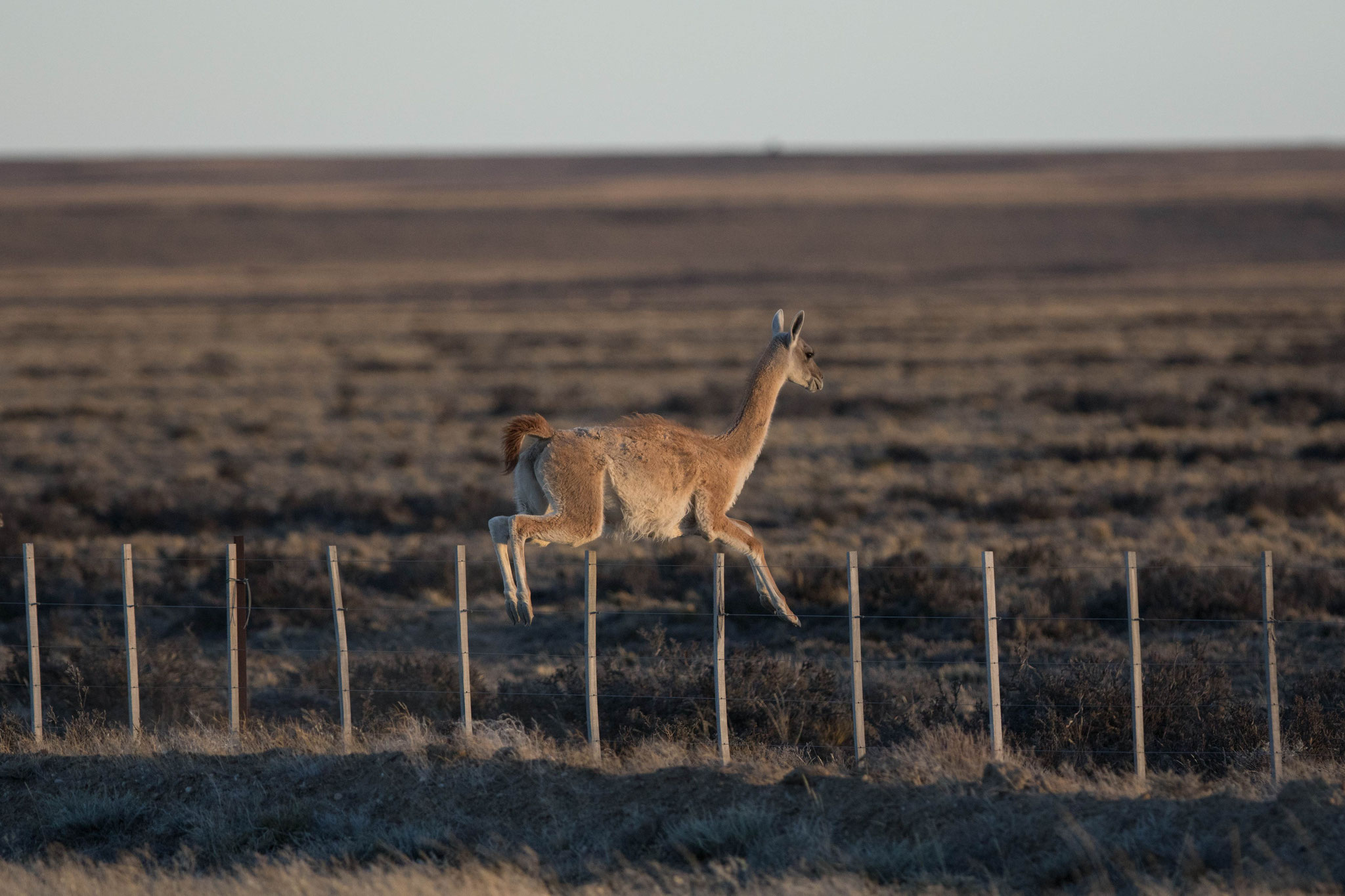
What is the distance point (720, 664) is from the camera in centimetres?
964

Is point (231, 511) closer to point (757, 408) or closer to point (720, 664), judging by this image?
point (757, 408)

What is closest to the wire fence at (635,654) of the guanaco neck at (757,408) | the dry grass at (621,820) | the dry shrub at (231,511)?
the dry grass at (621,820)

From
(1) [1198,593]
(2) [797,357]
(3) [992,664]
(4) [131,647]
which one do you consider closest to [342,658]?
(4) [131,647]

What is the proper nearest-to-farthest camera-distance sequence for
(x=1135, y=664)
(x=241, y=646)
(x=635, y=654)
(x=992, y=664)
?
1. (x=1135, y=664)
2. (x=992, y=664)
3. (x=241, y=646)
4. (x=635, y=654)

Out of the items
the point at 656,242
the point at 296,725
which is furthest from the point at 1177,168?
the point at 296,725

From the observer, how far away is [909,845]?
8.22m

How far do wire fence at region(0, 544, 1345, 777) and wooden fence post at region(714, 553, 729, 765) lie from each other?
0.02 metres

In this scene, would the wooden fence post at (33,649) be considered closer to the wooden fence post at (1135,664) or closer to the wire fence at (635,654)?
the wire fence at (635,654)

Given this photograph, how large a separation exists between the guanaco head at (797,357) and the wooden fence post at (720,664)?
1732mm

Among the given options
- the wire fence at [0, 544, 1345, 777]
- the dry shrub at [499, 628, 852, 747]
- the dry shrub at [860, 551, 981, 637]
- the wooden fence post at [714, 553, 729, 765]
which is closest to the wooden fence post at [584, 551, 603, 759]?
the wire fence at [0, 544, 1345, 777]

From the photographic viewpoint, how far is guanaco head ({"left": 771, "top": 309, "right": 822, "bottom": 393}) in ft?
34.7

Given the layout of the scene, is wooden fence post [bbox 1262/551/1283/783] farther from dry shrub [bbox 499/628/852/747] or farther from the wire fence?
dry shrub [bbox 499/628/852/747]

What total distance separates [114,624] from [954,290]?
74683 millimetres

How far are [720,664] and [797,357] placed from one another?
8.51 feet
